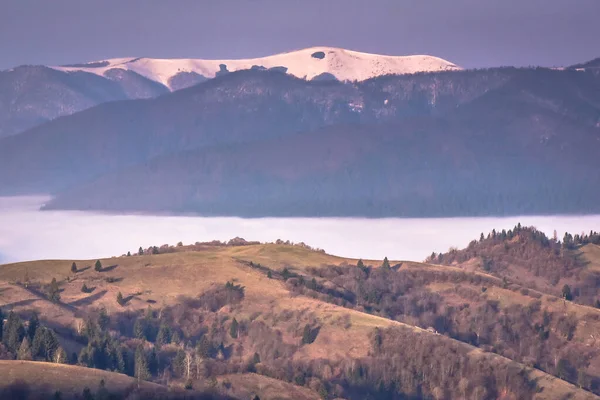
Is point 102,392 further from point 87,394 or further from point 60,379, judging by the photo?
point 60,379

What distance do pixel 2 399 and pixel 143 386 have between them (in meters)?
21.5

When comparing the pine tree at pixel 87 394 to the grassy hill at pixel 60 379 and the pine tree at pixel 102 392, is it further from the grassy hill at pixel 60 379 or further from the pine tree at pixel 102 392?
the pine tree at pixel 102 392

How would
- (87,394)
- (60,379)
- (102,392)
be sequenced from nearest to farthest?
(87,394) < (102,392) < (60,379)

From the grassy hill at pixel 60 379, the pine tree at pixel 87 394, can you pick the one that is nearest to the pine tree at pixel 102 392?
the grassy hill at pixel 60 379

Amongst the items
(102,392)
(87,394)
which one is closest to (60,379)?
(102,392)

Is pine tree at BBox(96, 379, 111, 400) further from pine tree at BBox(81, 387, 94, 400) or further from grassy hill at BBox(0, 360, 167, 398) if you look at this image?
pine tree at BBox(81, 387, 94, 400)

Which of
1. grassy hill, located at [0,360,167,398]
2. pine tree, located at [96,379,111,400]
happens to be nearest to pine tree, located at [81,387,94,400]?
grassy hill, located at [0,360,167,398]

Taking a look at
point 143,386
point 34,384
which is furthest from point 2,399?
point 143,386

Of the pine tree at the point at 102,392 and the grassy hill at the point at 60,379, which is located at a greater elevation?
the grassy hill at the point at 60,379

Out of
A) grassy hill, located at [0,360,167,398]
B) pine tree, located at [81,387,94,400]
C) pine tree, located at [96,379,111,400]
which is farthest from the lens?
grassy hill, located at [0,360,167,398]

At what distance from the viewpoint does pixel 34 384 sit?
187500 millimetres

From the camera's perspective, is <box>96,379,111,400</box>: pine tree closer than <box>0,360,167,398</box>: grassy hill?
Yes

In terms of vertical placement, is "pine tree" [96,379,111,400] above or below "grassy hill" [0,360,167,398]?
below

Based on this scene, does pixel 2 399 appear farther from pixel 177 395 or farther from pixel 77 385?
pixel 177 395
